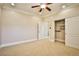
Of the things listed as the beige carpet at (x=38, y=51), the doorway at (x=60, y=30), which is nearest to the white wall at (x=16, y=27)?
the beige carpet at (x=38, y=51)

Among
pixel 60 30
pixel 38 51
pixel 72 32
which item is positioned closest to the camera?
pixel 38 51

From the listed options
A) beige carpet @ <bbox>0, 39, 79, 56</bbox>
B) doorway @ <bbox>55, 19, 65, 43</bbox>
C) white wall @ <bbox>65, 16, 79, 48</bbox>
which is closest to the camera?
beige carpet @ <bbox>0, 39, 79, 56</bbox>

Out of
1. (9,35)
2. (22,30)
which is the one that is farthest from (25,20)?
(9,35)

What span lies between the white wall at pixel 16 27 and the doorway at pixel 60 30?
1741 millimetres

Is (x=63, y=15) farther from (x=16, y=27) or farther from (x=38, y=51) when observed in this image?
(x=16, y=27)

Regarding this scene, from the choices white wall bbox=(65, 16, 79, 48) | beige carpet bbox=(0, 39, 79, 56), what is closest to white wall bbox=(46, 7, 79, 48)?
white wall bbox=(65, 16, 79, 48)

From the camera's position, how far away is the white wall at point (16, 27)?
482cm

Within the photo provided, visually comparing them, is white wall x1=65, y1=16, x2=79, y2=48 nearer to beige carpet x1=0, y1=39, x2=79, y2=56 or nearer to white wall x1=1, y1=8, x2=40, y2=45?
beige carpet x1=0, y1=39, x2=79, y2=56

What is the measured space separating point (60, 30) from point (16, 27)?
3425mm

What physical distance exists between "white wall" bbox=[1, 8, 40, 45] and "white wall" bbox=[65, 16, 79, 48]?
2674 mm

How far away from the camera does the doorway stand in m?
6.49

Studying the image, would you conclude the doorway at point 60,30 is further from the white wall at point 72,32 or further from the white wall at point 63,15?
the white wall at point 72,32

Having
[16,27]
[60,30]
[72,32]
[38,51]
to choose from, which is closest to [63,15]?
[72,32]

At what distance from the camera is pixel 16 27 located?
5484mm
